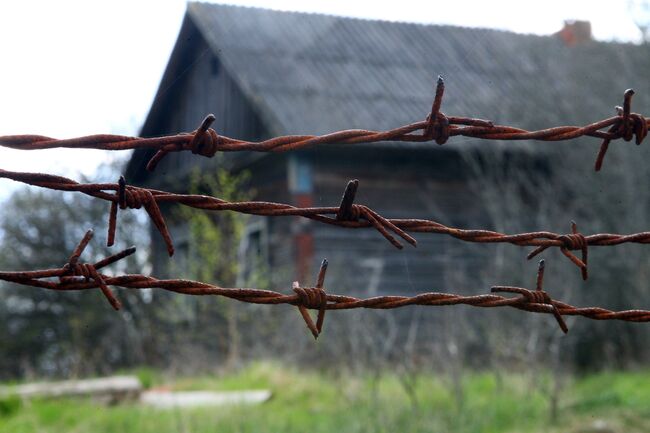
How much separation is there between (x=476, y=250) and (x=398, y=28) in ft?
10.1

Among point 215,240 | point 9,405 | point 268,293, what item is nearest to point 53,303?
point 215,240

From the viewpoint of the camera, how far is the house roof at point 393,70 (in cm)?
1034

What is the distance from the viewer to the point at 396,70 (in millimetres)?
11641

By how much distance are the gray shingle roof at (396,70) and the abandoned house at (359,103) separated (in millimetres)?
17

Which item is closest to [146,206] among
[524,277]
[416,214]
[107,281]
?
[107,281]

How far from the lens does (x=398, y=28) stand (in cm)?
1247

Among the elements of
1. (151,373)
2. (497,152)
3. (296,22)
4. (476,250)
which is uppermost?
(296,22)

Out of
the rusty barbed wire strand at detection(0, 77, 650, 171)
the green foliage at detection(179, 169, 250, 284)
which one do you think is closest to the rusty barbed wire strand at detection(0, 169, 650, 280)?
the rusty barbed wire strand at detection(0, 77, 650, 171)

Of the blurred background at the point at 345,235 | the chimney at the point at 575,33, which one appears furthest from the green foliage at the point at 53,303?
the chimney at the point at 575,33

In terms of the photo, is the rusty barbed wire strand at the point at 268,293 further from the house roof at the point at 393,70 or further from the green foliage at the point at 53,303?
the green foliage at the point at 53,303

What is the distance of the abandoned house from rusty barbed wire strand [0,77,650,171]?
7.80 meters

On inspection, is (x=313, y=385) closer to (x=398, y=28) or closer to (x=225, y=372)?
(x=225, y=372)

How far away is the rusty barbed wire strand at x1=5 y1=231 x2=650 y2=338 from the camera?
1.83 meters

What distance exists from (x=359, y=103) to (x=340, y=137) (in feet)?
30.8
